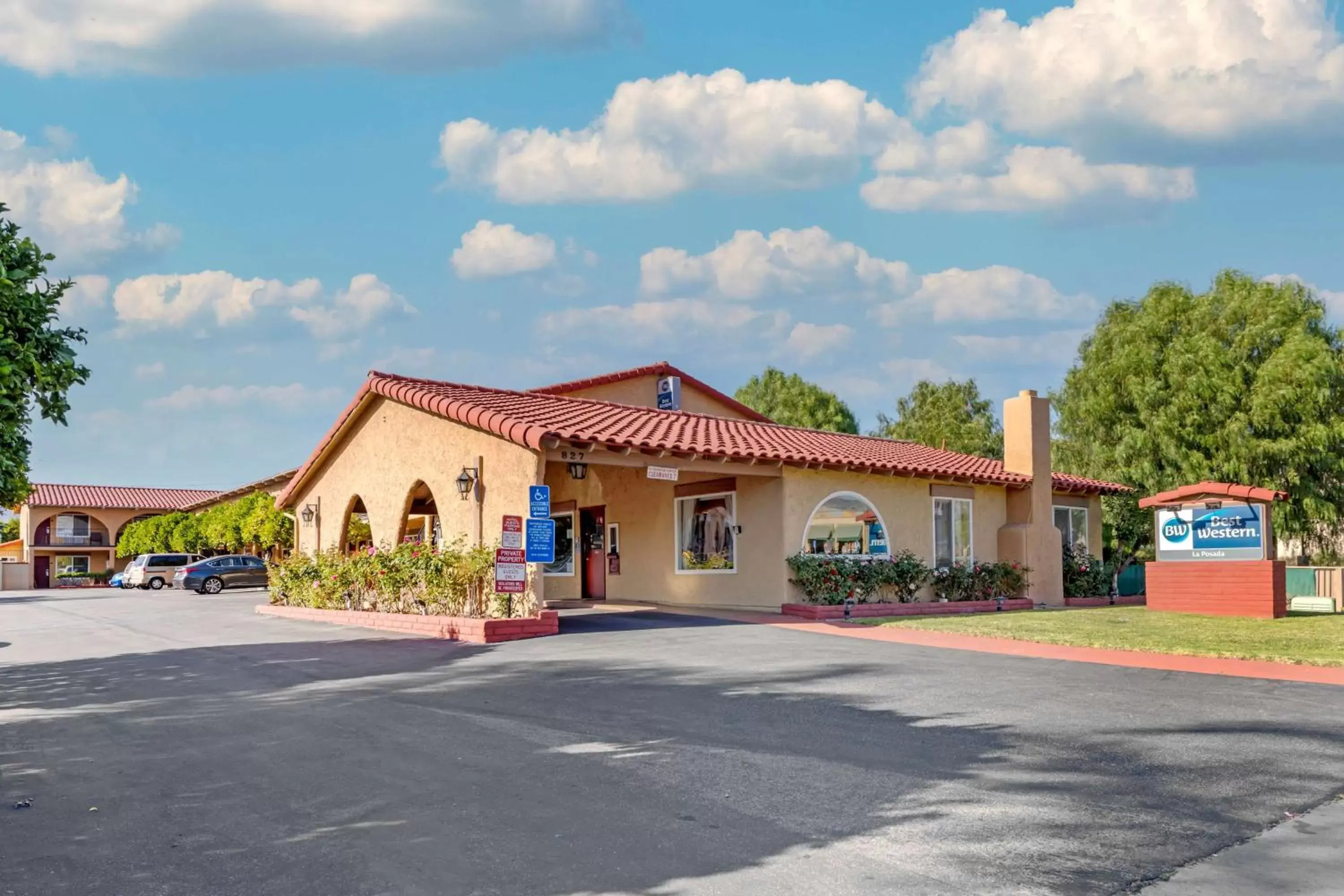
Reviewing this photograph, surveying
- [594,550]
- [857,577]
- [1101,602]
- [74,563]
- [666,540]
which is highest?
[666,540]

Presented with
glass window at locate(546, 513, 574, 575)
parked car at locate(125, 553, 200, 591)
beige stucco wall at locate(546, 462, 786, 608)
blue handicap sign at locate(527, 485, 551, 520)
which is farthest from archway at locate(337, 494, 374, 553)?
parked car at locate(125, 553, 200, 591)

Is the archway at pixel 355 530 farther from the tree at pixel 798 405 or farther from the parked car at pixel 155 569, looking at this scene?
A: the tree at pixel 798 405

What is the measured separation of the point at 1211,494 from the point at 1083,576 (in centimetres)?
597

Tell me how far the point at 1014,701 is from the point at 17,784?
25.4 feet

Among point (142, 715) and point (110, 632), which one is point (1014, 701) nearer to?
point (142, 715)

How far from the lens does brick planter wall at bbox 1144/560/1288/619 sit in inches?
781

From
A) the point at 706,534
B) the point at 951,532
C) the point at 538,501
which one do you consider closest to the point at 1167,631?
the point at 951,532

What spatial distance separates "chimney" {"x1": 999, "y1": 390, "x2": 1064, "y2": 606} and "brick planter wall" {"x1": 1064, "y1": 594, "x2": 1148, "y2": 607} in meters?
0.40

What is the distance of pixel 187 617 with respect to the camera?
23.4m

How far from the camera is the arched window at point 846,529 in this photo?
68.9 ft

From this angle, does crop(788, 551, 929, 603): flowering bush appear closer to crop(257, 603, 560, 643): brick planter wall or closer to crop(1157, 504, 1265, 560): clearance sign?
crop(257, 603, 560, 643): brick planter wall

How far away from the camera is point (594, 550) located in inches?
1012

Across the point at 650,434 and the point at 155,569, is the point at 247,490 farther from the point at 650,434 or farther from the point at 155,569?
the point at 650,434

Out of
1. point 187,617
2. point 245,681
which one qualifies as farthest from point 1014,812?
point 187,617
